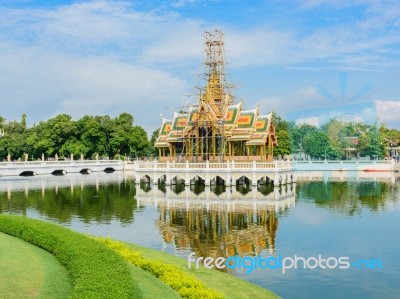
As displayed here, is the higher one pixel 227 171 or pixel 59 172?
pixel 227 171

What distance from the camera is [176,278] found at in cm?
1109

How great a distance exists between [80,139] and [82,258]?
68900 mm

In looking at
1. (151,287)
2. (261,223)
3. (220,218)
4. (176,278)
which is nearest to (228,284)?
(176,278)

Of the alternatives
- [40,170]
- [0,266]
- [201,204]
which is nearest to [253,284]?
[0,266]

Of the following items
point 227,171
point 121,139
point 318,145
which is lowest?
point 227,171

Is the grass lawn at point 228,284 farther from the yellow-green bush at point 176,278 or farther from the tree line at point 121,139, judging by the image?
the tree line at point 121,139

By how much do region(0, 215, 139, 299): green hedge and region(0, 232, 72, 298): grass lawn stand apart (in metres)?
0.23

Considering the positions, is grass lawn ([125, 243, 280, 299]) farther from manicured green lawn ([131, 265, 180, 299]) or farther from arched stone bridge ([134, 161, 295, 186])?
arched stone bridge ([134, 161, 295, 186])

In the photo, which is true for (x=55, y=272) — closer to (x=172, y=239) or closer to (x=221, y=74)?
(x=172, y=239)

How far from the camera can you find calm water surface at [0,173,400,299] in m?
13.5

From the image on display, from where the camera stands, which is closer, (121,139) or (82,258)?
(82,258)

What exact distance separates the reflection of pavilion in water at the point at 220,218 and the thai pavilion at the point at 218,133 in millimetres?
5321

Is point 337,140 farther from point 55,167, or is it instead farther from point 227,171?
point 55,167

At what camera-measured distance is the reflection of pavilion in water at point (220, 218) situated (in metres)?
17.6
